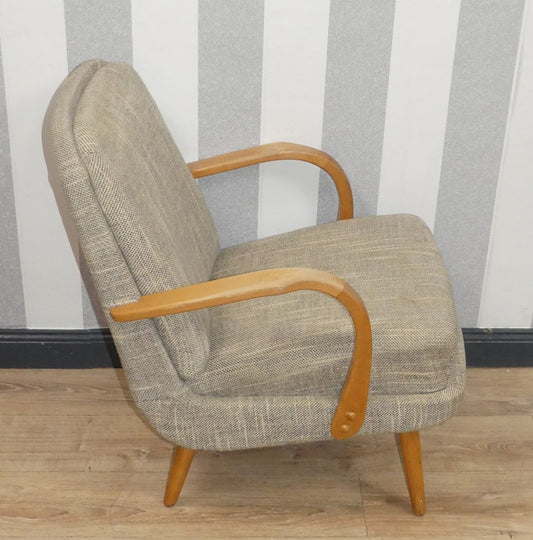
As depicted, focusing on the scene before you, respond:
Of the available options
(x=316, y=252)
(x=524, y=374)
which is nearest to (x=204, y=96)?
(x=316, y=252)

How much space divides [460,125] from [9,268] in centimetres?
126

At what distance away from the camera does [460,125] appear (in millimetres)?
2109

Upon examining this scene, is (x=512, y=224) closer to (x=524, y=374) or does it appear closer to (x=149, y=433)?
(x=524, y=374)

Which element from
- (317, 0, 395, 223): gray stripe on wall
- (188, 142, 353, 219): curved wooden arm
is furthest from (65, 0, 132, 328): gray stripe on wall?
(317, 0, 395, 223): gray stripe on wall

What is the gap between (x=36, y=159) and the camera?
6.94 ft

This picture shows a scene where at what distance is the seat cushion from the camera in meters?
1.63

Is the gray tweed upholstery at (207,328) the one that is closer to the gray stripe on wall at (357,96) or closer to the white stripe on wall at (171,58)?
the white stripe on wall at (171,58)

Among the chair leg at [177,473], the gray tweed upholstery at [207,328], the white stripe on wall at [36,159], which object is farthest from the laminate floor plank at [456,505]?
the white stripe on wall at [36,159]

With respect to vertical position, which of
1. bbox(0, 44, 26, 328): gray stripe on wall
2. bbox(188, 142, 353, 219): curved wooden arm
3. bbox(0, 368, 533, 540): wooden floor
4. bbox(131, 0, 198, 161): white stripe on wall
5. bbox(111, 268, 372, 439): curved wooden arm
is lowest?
bbox(0, 368, 533, 540): wooden floor

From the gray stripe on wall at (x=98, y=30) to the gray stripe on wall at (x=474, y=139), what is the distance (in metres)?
0.82

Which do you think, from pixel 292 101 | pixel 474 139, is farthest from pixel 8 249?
pixel 474 139

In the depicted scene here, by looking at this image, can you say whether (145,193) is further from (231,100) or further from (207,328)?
(231,100)

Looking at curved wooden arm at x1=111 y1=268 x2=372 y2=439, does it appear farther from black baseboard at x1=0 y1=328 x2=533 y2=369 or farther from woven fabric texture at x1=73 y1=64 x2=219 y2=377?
black baseboard at x1=0 y1=328 x2=533 y2=369

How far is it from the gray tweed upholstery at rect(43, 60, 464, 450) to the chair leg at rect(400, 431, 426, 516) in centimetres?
10
